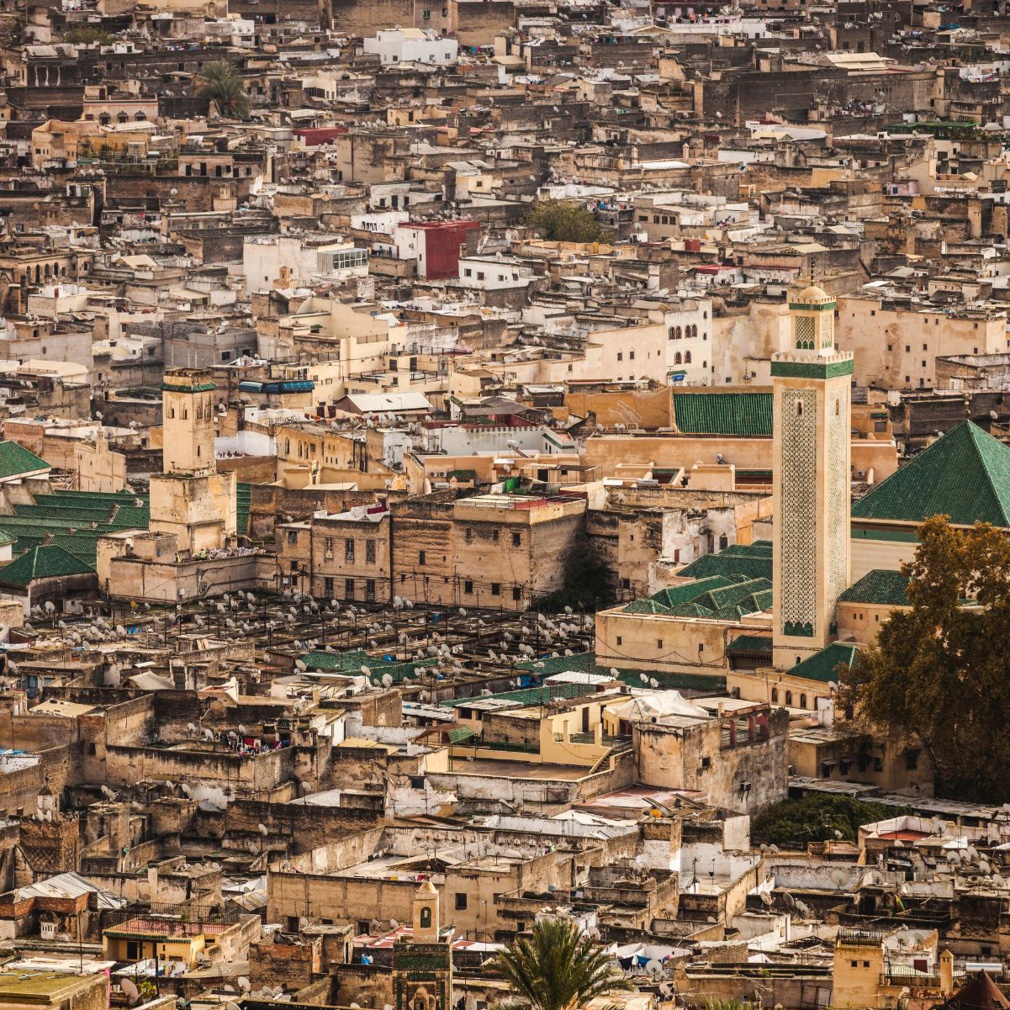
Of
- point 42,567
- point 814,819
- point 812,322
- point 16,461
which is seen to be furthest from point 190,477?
point 814,819

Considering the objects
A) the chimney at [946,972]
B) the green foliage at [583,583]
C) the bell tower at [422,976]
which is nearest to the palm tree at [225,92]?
the green foliage at [583,583]

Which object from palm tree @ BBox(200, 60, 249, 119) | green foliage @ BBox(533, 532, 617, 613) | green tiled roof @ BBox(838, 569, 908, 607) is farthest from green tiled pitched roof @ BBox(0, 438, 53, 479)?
palm tree @ BBox(200, 60, 249, 119)

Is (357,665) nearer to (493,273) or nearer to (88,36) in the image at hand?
(493,273)

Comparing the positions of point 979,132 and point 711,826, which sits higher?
point 979,132

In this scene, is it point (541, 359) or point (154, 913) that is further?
point (541, 359)

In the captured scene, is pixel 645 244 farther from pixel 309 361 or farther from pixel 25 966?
pixel 25 966

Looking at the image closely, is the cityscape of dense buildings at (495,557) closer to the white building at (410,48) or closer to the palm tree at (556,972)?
the palm tree at (556,972)

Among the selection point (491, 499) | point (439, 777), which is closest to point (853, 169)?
point (491, 499)

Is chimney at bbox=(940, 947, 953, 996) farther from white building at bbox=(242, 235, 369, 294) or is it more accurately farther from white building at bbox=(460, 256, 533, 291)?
white building at bbox=(242, 235, 369, 294)
